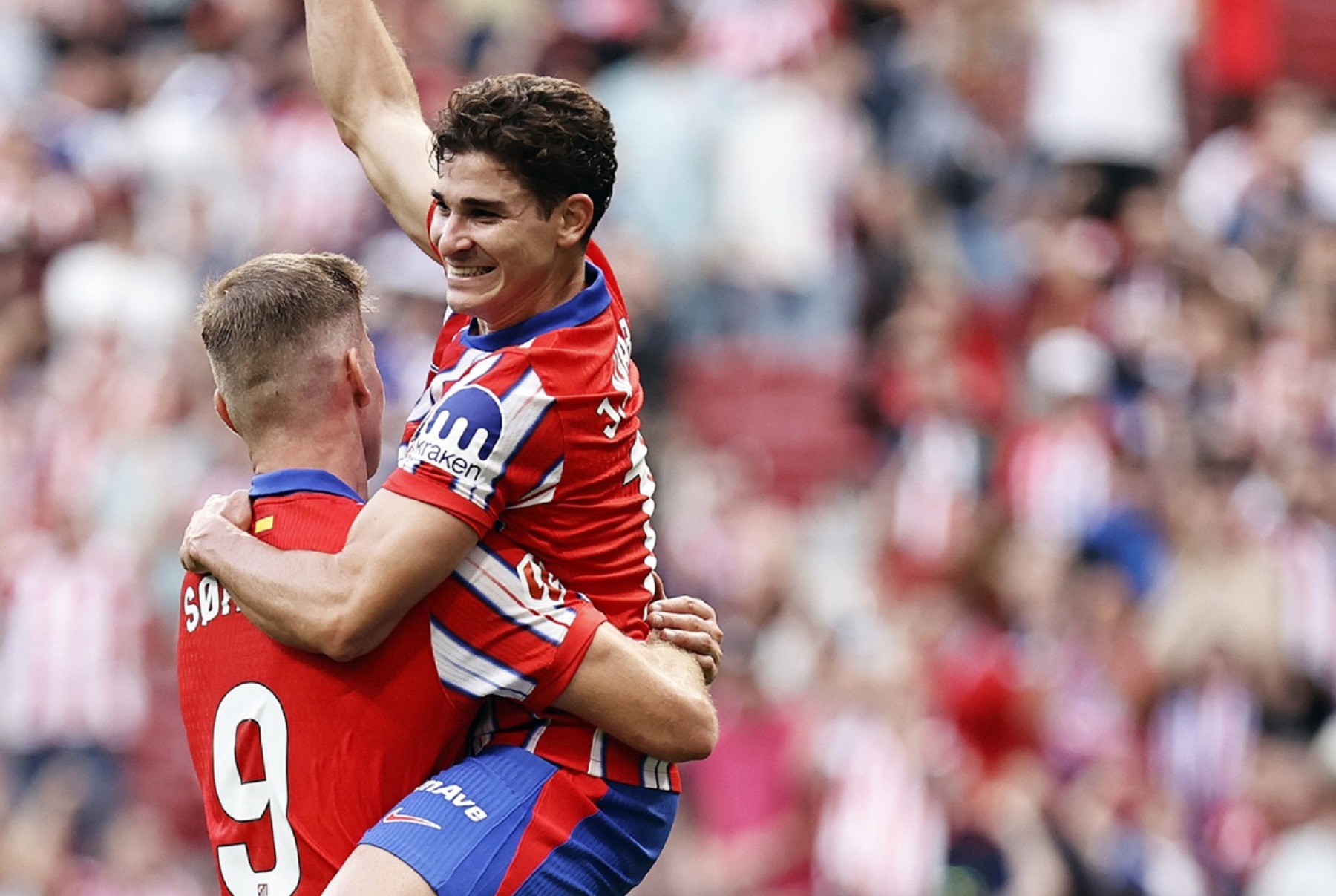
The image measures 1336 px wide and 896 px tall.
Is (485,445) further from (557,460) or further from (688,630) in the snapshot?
(688,630)

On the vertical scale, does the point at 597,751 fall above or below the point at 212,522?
below

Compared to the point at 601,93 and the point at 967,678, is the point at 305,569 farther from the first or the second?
the point at 601,93

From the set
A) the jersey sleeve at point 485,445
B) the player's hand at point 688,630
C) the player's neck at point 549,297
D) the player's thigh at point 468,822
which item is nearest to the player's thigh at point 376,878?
the player's thigh at point 468,822

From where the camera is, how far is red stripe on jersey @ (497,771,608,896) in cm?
441

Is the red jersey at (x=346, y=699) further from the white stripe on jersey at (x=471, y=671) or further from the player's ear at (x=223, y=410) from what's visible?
the player's ear at (x=223, y=410)

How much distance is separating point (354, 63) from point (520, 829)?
1769mm

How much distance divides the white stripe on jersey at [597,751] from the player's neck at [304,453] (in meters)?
0.67

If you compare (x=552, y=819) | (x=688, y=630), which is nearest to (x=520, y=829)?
(x=552, y=819)

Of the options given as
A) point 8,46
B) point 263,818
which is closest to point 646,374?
point 8,46

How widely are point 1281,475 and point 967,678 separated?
2.11 meters

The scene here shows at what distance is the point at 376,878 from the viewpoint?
4230mm

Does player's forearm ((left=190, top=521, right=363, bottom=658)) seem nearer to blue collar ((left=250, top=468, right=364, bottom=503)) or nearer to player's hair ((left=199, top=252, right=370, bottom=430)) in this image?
blue collar ((left=250, top=468, right=364, bottom=503))

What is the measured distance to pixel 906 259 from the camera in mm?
13234

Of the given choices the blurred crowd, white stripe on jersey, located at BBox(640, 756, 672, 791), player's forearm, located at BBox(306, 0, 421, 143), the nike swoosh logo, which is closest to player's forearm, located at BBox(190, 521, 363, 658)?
the nike swoosh logo
